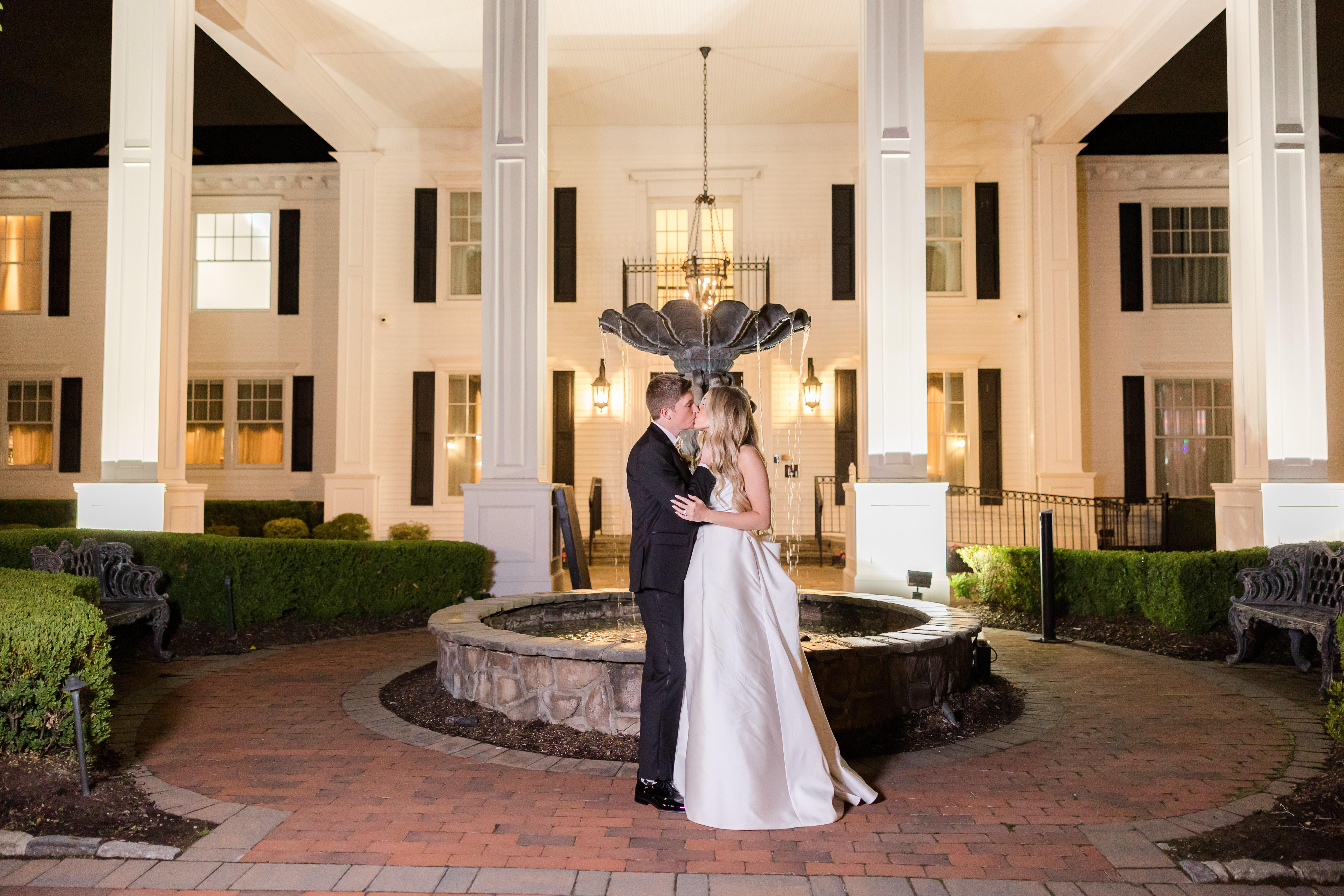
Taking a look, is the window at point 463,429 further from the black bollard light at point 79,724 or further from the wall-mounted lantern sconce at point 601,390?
the black bollard light at point 79,724

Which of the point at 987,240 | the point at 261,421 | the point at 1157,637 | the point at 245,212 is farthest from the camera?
the point at 245,212

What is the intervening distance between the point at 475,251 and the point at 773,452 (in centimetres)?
629

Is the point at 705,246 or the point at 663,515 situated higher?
the point at 705,246

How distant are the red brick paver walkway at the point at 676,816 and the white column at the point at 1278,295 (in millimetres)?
4741

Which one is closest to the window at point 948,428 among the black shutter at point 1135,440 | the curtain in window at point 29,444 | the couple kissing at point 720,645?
the black shutter at point 1135,440

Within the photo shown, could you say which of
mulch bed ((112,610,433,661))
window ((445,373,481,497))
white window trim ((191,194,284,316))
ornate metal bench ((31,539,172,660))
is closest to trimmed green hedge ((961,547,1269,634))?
mulch bed ((112,610,433,661))

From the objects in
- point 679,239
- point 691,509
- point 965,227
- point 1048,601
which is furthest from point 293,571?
point 965,227

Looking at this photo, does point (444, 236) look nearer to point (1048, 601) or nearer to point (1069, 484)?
point (1069, 484)

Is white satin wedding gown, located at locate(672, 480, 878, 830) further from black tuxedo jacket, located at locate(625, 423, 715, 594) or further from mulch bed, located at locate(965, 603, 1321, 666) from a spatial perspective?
mulch bed, located at locate(965, 603, 1321, 666)

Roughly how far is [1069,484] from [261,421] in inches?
560

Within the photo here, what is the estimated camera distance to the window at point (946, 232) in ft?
53.0

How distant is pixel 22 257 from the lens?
17391 millimetres

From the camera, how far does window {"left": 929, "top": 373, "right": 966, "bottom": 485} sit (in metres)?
16.0

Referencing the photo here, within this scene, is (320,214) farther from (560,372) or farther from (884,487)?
(884,487)
